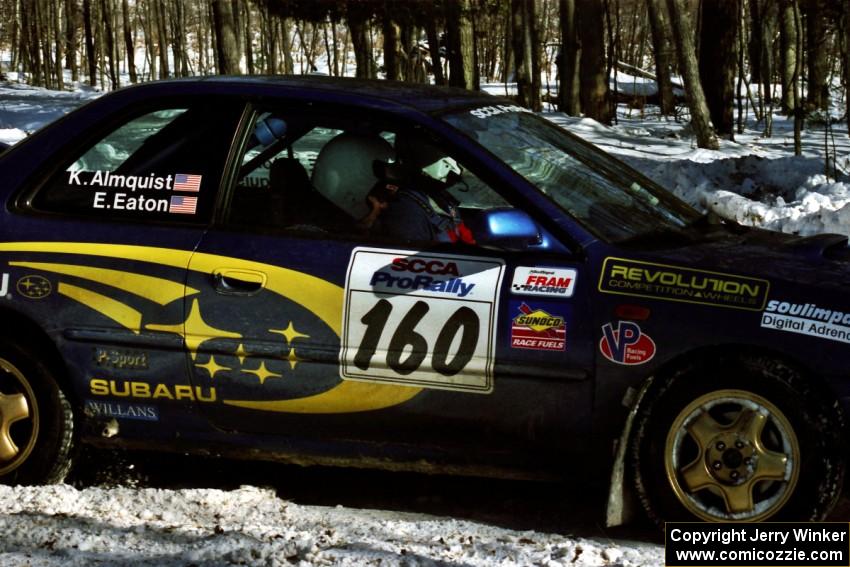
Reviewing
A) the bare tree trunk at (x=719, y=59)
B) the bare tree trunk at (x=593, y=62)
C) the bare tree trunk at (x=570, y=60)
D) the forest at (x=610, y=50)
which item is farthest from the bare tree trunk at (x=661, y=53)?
the bare tree trunk at (x=570, y=60)

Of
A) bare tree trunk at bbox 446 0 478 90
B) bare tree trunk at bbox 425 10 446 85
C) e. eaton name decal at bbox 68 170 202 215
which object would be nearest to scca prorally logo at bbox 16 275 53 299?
e. eaton name decal at bbox 68 170 202 215

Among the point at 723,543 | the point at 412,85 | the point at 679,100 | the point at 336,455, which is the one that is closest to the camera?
the point at 723,543

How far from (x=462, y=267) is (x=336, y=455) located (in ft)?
2.58

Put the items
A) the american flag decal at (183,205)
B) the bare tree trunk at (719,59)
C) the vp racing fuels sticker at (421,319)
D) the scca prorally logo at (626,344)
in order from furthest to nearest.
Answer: the bare tree trunk at (719,59), the american flag decal at (183,205), the vp racing fuels sticker at (421,319), the scca prorally logo at (626,344)

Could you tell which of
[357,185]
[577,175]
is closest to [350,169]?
[357,185]

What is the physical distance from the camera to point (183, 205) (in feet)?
14.5

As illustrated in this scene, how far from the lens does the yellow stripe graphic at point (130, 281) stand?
14.1 feet

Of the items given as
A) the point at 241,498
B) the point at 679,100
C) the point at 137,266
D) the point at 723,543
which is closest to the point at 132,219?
the point at 137,266

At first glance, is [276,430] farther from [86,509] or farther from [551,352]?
[551,352]

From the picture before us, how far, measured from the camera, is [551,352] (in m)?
3.97

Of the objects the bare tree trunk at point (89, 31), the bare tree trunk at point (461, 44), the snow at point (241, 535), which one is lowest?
the snow at point (241, 535)

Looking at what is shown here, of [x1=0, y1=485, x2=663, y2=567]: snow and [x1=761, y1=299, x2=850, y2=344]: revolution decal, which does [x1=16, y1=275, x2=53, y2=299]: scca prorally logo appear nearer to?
[x1=0, y1=485, x2=663, y2=567]: snow

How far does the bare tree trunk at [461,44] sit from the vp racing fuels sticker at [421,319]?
16543 mm

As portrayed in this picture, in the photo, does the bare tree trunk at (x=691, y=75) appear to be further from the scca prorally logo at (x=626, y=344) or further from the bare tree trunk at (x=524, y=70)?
the scca prorally logo at (x=626, y=344)
